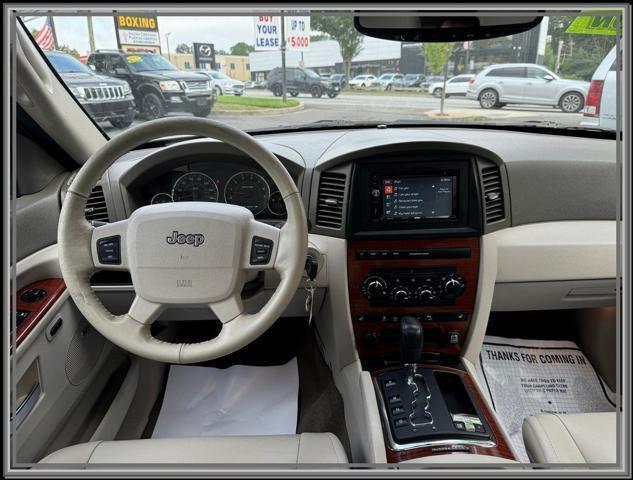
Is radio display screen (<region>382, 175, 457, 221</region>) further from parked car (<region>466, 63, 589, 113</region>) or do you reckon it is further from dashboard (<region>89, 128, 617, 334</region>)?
parked car (<region>466, 63, 589, 113</region>)

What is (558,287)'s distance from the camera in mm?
2066

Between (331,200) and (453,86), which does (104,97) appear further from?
(453,86)

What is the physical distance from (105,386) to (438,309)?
63.6 inches

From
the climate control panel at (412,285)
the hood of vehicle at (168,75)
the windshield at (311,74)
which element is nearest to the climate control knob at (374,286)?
the climate control panel at (412,285)

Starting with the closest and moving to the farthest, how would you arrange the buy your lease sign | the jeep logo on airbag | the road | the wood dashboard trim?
the jeep logo on airbag, the buy your lease sign, the wood dashboard trim, the road

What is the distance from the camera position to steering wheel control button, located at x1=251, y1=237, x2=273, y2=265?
1297mm

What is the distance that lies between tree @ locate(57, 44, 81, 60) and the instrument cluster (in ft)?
1.83

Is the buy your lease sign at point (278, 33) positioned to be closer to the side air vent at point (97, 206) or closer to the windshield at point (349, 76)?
the windshield at point (349, 76)

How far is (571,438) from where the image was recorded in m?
1.34

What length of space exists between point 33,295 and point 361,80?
5.13 feet

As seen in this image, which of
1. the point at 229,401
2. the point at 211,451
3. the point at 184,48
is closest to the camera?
the point at 211,451

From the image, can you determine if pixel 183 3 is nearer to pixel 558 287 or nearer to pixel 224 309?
pixel 224 309

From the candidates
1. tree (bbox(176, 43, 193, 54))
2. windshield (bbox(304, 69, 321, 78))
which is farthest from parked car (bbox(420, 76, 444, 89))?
tree (bbox(176, 43, 193, 54))

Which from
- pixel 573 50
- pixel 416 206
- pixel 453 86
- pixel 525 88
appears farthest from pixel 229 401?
pixel 573 50
